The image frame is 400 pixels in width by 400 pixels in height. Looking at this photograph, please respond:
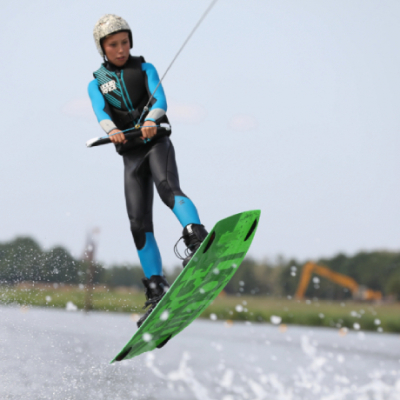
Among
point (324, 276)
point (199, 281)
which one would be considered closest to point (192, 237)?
point (199, 281)

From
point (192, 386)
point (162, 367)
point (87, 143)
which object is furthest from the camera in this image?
point (162, 367)

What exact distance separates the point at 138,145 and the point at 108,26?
1064mm

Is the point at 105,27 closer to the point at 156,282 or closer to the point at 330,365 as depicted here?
the point at 156,282

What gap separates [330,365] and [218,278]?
46.6 ft

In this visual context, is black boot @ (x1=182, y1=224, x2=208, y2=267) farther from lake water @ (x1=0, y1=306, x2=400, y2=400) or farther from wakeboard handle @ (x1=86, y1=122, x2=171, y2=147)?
lake water @ (x1=0, y1=306, x2=400, y2=400)

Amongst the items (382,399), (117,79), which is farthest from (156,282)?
(382,399)

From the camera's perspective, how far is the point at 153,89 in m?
4.62

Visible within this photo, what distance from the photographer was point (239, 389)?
1163 centimetres

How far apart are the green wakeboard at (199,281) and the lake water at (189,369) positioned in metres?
1.79

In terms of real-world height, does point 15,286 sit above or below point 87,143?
below

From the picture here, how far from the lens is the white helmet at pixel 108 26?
439 centimetres

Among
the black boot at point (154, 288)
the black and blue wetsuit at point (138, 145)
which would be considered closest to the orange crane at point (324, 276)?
the black boot at point (154, 288)

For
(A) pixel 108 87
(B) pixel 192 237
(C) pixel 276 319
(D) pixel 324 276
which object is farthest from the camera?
(D) pixel 324 276

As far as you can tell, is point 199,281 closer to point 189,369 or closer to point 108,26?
point 108,26
